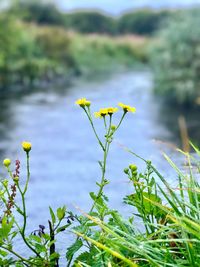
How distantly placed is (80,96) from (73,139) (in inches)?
151

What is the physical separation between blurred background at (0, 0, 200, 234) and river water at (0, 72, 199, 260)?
10mm

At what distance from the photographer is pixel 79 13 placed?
36.0 meters

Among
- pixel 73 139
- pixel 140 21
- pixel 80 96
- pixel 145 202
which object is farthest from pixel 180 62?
pixel 140 21

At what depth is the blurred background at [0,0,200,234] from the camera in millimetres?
4504

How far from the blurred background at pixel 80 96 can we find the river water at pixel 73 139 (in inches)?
0.4

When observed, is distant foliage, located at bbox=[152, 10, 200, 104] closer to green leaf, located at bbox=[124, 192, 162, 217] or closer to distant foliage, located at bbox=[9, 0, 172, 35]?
green leaf, located at bbox=[124, 192, 162, 217]

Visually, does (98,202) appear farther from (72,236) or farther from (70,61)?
(70,61)

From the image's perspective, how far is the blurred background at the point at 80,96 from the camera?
4.50m

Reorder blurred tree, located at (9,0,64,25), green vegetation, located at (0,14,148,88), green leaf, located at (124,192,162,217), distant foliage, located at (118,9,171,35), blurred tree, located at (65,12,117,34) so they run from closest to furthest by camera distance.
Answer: green leaf, located at (124,192,162,217), green vegetation, located at (0,14,148,88), blurred tree, located at (9,0,64,25), blurred tree, located at (65,12,117,34), distant foliage, located at (118,9,171,35)

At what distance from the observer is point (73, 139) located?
7.03 metres

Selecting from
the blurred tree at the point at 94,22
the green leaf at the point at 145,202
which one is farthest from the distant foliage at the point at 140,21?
the green leaf at the point at 145,202

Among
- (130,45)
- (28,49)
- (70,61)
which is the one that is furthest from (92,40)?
(28,49)

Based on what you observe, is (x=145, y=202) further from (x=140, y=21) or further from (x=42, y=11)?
(x=140, y=21)

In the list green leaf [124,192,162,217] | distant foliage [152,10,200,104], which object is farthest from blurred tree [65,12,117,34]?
green leaf [124,192,162,217]
